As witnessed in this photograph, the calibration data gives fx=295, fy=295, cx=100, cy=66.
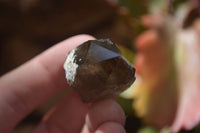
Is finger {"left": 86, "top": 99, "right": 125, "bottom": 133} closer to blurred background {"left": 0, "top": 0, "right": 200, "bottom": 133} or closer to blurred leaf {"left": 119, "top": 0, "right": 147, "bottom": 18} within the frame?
blurred background {"left": 0, "top": 0, "right": 200, "bottom": 133}

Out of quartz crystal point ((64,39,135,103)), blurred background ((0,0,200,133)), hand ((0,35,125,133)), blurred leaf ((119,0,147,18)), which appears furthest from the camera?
blurred leaf ((119,0,147,18))

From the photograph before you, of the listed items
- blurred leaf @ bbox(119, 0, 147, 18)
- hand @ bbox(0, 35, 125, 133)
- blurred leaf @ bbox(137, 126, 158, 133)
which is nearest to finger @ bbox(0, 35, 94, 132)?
hand @ bbox(0, 35, 125, 133)

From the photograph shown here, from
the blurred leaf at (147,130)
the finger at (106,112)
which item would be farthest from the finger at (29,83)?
the blurred leaf at (147,130)

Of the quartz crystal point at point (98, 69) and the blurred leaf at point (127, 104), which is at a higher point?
the quartz crystal point at point (98, 69)

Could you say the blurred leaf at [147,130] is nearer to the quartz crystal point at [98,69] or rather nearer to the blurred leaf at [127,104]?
the blurred leaf at [127,104]

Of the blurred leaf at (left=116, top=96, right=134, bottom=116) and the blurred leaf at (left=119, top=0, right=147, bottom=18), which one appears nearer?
the blurred leaf at (left=116, top=96, right=134, bottom=116)

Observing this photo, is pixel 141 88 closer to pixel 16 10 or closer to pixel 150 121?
pixel 150 121
